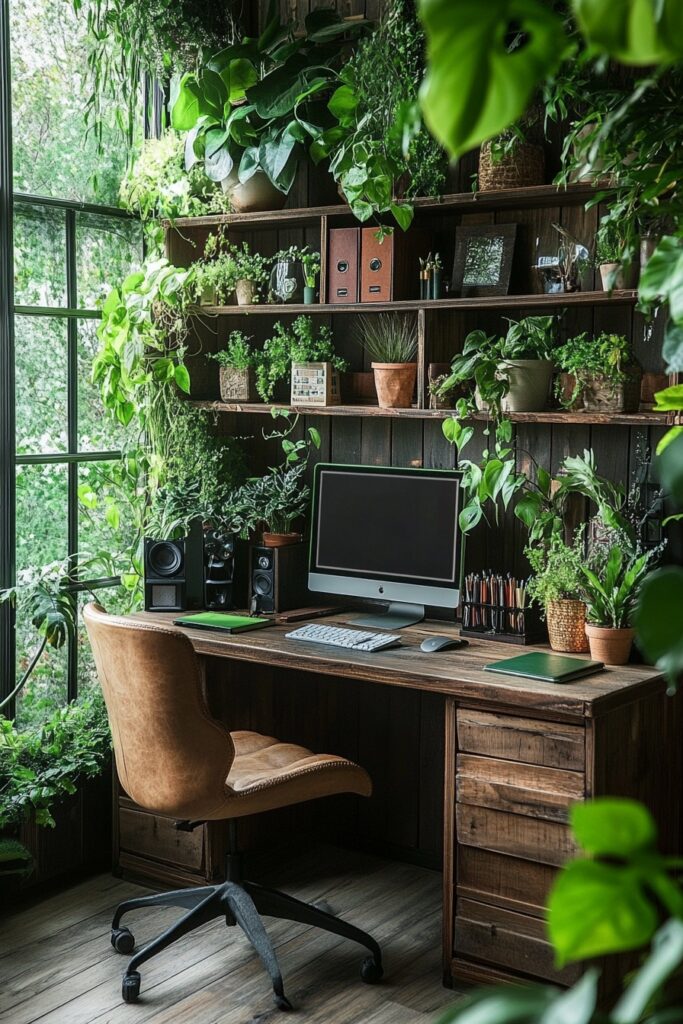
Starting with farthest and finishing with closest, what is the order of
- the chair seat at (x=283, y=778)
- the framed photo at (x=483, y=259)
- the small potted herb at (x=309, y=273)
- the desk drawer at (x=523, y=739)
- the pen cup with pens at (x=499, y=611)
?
the small potted herb at (x=309, y=273) → the framed photo at (x=483, y=259) → the pen cup with pens at (x=499, y=611) → the chair seat at (x=283, y=778) → the desk drawer at (x=523, y=739)

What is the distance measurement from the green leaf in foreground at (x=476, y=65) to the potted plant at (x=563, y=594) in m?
2.63

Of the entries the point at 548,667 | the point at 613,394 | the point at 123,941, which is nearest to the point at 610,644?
the point at 548,667

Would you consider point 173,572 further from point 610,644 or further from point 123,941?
point 610,644

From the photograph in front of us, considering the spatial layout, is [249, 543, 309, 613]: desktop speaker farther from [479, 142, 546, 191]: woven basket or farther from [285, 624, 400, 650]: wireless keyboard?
[479, 142, 546, 191]: woven basket

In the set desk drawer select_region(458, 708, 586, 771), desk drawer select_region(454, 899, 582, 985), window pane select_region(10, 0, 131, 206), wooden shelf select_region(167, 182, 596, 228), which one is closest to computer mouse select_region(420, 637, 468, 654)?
desk drawer select_region(458, 708, 586, 771)

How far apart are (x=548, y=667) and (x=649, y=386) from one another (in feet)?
2.72

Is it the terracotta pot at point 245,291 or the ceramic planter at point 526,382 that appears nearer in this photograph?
the ceramic planter at point 526,382

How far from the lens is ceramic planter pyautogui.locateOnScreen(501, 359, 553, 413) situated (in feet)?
10.6

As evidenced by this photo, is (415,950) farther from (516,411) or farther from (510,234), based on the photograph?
(510,234)

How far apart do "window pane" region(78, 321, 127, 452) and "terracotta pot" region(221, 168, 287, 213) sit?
2.03 ft

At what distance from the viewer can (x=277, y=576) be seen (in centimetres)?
367

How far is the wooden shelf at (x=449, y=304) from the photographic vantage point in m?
3.12

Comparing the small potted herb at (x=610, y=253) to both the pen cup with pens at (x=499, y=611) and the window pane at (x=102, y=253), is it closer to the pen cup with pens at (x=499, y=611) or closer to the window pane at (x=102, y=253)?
the pen cup with pens at (x=499, y=611)

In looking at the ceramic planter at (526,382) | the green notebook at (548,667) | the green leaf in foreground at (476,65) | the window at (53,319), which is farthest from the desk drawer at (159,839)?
the green leaf in foreground at (476,65)
